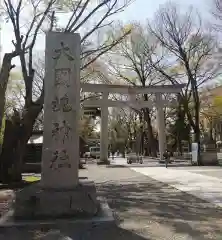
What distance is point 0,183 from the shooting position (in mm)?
14797

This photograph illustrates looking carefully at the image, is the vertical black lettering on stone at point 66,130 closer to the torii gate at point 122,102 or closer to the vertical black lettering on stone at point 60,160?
the vertical black lettering on stone at point 60,160

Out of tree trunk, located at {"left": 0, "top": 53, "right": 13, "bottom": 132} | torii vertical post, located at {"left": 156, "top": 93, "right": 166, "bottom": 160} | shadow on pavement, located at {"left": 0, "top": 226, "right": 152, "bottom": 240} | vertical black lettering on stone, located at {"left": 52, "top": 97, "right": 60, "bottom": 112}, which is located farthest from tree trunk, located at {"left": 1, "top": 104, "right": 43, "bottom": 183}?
torii vertical post, located at {"left": 156, "top": 93, "right": 166, "bottom": 160}

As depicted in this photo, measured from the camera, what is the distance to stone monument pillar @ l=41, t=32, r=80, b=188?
7.18 m

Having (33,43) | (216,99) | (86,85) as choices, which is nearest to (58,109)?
(33,43)

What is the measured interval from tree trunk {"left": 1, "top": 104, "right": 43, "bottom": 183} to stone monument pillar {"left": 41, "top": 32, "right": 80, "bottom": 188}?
Result: 8.01 metres

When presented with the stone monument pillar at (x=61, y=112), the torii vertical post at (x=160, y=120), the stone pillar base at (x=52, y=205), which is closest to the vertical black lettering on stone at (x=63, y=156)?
the stone monument pillar at (x=61, y=112)

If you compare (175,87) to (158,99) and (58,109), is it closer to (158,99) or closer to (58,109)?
(158,99)

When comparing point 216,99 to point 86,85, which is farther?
point 216,99

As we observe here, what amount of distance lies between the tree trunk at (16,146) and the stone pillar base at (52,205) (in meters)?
8.50

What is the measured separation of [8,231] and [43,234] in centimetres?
62

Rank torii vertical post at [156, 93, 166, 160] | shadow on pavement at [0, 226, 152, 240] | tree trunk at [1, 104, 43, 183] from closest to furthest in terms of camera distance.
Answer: shadow on pavement at [0, 226, 152, 240]
tree trunk at [1, 104, 43, 183]
torii vertical post at [156, 93, 166, 160]

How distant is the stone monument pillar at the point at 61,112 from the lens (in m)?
7.18

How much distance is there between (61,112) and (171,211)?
327 centimetres

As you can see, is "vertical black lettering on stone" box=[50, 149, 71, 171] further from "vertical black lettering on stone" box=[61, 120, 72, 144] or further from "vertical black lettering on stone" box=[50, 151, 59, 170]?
"vertical black lettering on stone" box=[61, 120, 72, 144]
